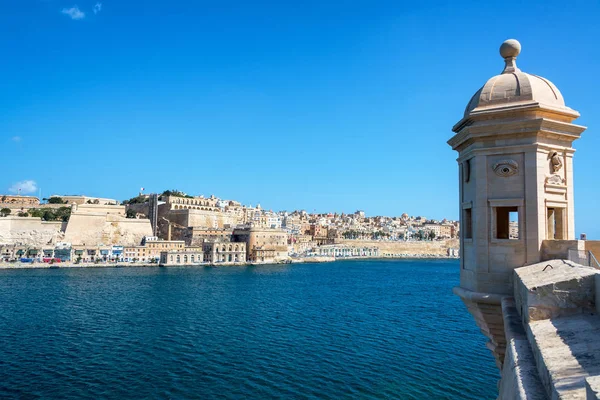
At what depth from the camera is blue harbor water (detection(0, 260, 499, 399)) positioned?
10.7 meters

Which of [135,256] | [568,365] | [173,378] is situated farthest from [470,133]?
[135,256]

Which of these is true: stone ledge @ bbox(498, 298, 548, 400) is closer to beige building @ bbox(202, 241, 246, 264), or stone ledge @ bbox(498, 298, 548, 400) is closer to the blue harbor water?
the blue harbor water

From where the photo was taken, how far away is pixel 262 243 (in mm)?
63438

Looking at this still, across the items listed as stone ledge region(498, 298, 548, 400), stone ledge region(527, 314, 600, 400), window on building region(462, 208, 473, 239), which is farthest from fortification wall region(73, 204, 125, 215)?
stone ledge region(527, 314, 600, 400)

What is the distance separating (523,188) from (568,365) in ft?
8.35

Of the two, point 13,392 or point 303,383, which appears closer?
point 13,392

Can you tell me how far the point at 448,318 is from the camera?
20469 millimetres

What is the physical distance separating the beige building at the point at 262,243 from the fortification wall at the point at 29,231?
23.4 metres

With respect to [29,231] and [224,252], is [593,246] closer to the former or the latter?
[224,252]

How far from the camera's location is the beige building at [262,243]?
204ft

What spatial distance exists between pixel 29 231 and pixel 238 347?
163 ft

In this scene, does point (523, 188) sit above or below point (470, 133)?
below

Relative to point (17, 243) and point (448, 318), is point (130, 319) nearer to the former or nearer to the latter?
point (448, 318)

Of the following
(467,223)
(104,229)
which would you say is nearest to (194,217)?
(104,229)
